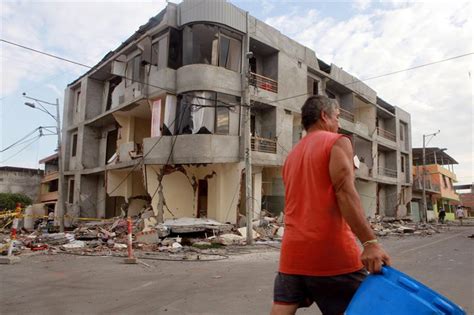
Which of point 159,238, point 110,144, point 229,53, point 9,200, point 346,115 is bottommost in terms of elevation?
point 159,238

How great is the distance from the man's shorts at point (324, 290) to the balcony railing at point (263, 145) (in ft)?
55.3

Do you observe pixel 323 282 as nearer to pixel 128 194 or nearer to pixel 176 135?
pixel 176 135

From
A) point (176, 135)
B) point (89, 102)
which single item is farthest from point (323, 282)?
point (89, 102)

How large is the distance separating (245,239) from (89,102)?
51.3 feet

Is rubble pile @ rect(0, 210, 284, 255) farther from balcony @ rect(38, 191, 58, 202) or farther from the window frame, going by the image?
balcony @ rect(38, 191, 58, 202)

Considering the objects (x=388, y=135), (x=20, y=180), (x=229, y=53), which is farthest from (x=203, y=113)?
(x=20, y=180)

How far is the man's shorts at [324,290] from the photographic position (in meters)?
2.25

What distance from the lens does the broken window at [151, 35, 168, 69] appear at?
18.6 m

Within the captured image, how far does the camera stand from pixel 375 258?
2.16 metres

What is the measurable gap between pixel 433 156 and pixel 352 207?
52.6 meters

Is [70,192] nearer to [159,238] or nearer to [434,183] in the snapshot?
[159,238]

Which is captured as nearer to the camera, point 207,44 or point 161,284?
point 161,284

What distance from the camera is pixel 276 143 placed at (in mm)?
20109

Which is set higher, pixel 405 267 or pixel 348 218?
pixel 348 218
